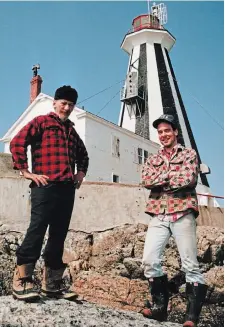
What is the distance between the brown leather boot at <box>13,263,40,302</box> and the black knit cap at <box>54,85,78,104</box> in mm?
1707

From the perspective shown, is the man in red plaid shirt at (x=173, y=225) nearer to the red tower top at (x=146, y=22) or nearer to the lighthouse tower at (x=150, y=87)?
the lighthouse tower at (x=150, y=87)

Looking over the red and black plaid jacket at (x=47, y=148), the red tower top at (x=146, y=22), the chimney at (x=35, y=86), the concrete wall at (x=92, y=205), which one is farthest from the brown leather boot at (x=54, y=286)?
the red tower top at (x=146, y=22)

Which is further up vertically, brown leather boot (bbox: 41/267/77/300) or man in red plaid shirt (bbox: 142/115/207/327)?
man in red plaid shirt (bbox: 142/115/207/327)

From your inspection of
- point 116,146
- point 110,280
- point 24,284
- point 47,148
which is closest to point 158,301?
point 24,284

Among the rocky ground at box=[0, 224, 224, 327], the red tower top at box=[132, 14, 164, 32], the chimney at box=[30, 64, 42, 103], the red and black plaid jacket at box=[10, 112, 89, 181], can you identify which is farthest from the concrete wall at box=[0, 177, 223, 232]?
the red tower top at box=[132, 14, 164, 32]

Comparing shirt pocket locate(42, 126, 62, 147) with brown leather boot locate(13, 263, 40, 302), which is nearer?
brown leather boot locate(13, 263, 40, 302)

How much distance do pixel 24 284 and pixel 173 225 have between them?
1.51m

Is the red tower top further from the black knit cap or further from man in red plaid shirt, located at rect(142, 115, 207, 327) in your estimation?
man in red plaid shirt, located at rect(142, 115, 207, 327)

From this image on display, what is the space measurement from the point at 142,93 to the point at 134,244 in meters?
18.2

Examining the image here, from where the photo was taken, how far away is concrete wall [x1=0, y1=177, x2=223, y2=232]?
13.2 meters

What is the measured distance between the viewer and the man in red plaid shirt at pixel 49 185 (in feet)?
12.1

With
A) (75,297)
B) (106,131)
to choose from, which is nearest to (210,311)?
(75,297)

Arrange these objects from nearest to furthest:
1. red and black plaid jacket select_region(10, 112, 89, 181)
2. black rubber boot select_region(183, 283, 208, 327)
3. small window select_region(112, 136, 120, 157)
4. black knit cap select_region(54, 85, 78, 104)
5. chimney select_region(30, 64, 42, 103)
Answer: black rubber boot select_region(183, 283, 208, 327), red and black plaid jacket select_region(10, 112, 89, 181), black knit cap select_region(54, 85, 78, 104), small window select_region(112, 136, 120, 157), chimney select_region(30, 64, 42, 103)

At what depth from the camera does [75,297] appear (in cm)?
394
